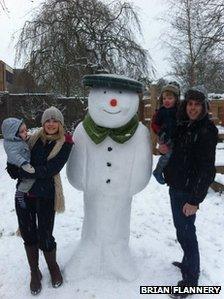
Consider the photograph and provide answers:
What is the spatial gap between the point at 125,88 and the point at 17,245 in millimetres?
2222

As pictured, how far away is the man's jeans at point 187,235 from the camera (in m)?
3.60

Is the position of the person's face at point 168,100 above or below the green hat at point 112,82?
below

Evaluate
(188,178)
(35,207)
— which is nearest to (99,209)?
(35,207)

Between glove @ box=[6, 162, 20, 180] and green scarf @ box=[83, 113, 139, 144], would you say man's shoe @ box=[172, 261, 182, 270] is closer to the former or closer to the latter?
green scarf @ box=[83, 113, 139, 144]

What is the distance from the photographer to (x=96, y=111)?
3617 mm

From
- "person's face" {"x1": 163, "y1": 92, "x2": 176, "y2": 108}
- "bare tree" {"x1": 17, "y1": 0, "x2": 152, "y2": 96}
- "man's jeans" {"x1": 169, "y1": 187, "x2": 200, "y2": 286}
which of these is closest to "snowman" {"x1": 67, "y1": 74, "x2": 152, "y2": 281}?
"person's face" {"x1": 163, "y1": 92, "x2": 176, "y2": 108}

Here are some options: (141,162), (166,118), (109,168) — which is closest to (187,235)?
(141,162)

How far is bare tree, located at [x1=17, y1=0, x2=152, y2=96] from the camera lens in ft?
43.5

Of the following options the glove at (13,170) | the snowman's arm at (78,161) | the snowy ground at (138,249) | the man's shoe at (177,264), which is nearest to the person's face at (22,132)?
the glove at (13,170)

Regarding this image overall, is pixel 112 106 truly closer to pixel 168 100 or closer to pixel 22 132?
pixel 168 100

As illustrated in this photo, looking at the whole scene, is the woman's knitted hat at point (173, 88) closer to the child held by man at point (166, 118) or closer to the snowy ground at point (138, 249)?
the child held by man at point (166, 118)

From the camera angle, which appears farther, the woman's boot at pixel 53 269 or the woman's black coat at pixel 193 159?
the woman's boot at pixel 53 269

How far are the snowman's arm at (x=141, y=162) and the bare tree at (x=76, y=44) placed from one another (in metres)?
9.49

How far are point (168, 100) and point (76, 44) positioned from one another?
10.2 metres
